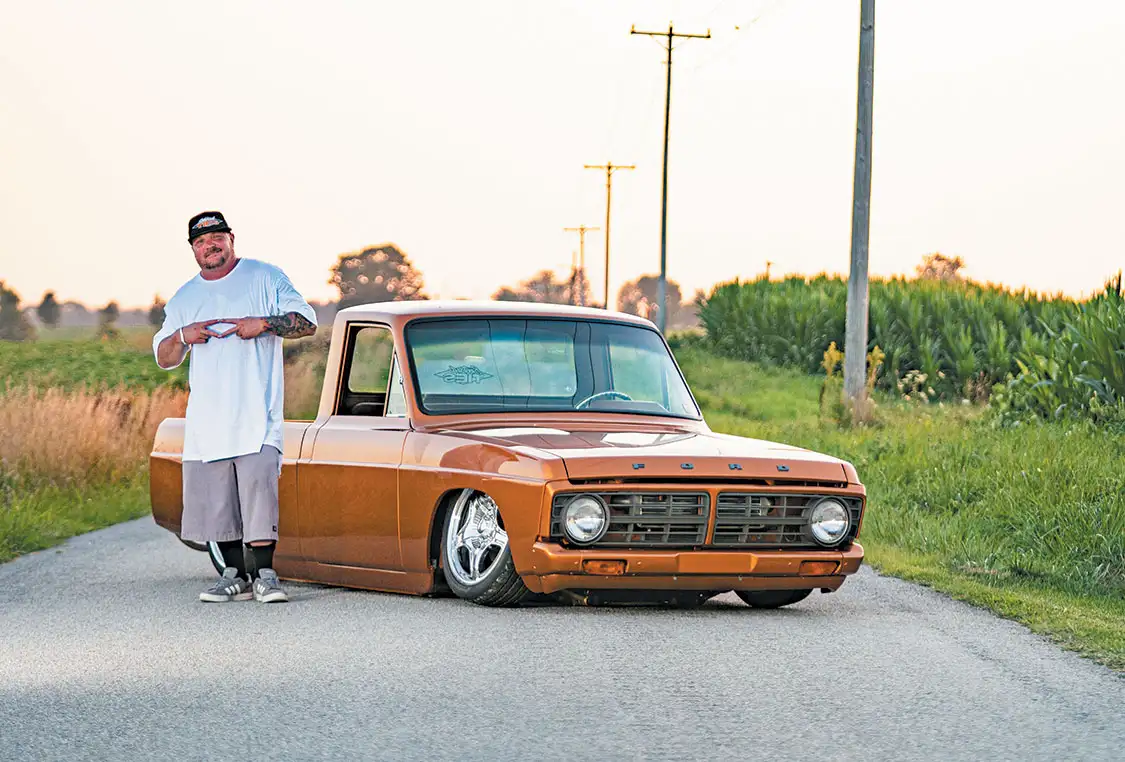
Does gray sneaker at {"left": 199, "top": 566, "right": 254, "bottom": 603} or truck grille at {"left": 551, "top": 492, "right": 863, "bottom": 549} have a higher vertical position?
truck grille at {"left": 551, "top": 492, "right": 863, "bottom": 549}

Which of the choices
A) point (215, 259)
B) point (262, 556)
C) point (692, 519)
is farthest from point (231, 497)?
point (692, 519)

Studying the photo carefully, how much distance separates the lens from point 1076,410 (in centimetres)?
1925

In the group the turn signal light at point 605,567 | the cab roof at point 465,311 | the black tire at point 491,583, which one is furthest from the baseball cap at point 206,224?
the turn signal light at point 605,567

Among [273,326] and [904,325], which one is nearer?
[273,326]

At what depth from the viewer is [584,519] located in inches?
324

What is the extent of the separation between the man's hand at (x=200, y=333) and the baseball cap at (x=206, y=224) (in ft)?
1.60

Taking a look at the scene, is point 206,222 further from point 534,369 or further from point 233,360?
point 534,369

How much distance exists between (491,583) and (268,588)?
53.8 inches

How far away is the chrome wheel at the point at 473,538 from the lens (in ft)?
28.5

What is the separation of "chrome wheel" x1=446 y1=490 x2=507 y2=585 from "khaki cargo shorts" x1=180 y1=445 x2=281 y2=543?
1091 millimetres

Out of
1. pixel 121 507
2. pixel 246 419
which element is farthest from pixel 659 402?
pixel 121 507

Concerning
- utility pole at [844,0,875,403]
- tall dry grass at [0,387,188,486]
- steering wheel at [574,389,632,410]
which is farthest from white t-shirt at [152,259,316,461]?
utility pole at [844,0,875,403]

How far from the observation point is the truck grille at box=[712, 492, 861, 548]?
8453 millimetres

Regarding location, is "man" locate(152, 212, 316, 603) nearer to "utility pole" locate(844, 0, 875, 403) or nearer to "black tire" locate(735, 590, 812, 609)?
"black tire" locate(735, 590, 812, 609)
